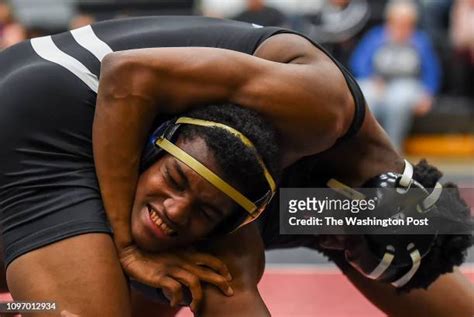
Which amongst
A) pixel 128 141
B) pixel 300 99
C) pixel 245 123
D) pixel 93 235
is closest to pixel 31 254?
pixel 93 235

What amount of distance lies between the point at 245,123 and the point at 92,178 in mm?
379

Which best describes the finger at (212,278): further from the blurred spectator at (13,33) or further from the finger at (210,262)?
the blurred spectator at (13,33)

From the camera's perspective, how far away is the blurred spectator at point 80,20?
7.10 meters

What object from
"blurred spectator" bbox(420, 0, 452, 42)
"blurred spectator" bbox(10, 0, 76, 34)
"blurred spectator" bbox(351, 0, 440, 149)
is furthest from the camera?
"blurred spectator" bbox(10, 0, 76, 34)

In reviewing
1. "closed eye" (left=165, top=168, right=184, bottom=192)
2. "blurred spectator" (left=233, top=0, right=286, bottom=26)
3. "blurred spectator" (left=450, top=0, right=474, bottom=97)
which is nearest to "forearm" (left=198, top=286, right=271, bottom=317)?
"closed eye" (left=165, top=168, right=184, bottom=192)

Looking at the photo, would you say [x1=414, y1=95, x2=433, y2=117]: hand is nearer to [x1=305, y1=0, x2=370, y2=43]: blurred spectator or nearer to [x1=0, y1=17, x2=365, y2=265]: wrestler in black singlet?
[x1=305, y1=0, x2=370, y2=43]: blurred spectator

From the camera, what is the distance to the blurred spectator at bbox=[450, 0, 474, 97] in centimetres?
707

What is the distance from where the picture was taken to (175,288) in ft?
7.20

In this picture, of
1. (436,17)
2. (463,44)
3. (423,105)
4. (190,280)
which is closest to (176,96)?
(190,280)

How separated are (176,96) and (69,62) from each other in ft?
0.98

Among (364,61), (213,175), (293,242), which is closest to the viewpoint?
(213,175)

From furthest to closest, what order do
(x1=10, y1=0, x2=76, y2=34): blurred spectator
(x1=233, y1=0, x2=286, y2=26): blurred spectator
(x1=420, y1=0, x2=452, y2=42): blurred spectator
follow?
(x1=10, y1=0, x2=76, y2=34): blurred spectator → (x1=420, y1=0, x2=452, y2=42): blurred spectator → (x1=233, y1=0, x2=286, y2=26): blurred spectator

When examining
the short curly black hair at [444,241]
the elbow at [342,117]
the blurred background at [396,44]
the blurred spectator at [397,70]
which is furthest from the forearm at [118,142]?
the blurred spectator at [397,70]

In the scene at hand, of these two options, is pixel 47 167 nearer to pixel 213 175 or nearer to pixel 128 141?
pixel 128 141
